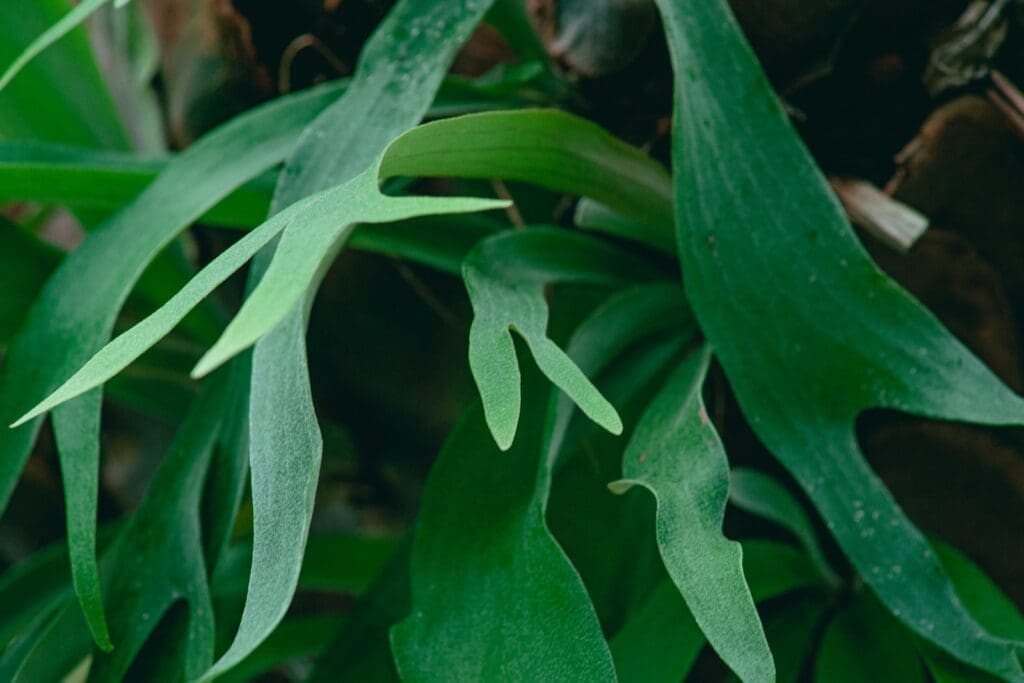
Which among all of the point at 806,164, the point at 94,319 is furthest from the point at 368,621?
the point at 806,164

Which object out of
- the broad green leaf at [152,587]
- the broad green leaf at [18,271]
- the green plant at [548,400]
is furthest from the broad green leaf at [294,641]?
the broad green leaf at [18,271]

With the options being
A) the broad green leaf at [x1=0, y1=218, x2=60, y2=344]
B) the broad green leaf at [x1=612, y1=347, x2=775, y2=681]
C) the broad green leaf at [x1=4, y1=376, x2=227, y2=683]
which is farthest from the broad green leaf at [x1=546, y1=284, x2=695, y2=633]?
the broad green leaf at [x1=0, y1=218, x2=60, y2=344]

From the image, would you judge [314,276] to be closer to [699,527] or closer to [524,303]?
[524,303]

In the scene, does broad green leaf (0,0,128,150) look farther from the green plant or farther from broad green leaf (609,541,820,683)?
broad green leaf (609,541,820,683)

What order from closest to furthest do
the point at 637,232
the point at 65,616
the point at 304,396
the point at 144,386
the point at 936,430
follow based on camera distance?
the point at 304,396 → the point at 65,616 → the point at 637,232 → the point at 936,430 → the point at 144,386

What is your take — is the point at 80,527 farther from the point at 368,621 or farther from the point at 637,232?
the point at 637,232

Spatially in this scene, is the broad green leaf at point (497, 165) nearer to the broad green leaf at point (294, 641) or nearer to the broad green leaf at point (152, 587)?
the broad green leaf at point (152, 587)
